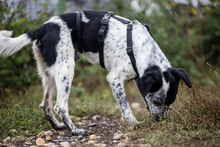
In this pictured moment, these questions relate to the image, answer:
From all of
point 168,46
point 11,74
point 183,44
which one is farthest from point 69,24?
point 183,44

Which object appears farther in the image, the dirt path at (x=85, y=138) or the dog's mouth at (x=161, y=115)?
the dog's mouth at (x=161, y=115)

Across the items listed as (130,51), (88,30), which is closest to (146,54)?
(130,51)

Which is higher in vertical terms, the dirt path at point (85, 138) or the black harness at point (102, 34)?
the black harness at point (102, 34)

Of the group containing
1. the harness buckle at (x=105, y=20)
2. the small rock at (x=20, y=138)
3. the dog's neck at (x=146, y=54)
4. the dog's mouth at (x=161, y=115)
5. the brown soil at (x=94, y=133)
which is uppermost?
the harness buckle at (x=105, y=20)

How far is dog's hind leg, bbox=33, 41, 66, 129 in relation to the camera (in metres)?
3.58

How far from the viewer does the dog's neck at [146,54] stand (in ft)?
10.9

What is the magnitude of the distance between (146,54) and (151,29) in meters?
3.05

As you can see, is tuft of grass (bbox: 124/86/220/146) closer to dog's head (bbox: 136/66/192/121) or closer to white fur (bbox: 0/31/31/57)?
dog's head (bbox: 136/66/192/121)

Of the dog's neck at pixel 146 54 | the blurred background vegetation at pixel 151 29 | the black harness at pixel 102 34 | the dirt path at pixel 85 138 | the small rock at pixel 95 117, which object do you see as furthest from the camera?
the blurred background vegetation at pixel 151 29

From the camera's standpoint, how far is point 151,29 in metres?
6.23

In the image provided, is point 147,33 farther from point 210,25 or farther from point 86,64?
point 210,25

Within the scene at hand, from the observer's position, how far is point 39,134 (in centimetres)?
328

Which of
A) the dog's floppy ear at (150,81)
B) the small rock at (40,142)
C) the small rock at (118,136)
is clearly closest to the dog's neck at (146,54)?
the dog's floppy ear at (150,81)

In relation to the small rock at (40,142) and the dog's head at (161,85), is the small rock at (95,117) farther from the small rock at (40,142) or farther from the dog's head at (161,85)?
the small rock at (40,142)
